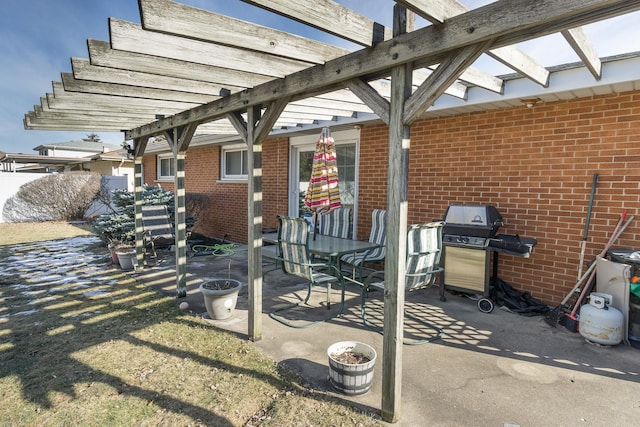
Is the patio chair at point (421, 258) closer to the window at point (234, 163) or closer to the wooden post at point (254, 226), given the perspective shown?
the wooden post at point (254, 226)

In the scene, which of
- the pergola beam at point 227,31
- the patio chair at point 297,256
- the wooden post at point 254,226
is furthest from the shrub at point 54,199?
the pergola beam at point 227,31

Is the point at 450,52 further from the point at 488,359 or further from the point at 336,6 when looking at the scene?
the point at 488,359

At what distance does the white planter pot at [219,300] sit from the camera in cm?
370

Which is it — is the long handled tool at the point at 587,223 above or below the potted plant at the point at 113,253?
above

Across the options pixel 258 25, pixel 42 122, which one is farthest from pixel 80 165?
pixel 258 25

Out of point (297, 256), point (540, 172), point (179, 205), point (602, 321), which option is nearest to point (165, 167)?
point (179, 205)

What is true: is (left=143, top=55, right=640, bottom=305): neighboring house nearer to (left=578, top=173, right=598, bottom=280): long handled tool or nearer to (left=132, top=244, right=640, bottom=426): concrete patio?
(left=578, top=173, right=598, bottom=280): long handled tool

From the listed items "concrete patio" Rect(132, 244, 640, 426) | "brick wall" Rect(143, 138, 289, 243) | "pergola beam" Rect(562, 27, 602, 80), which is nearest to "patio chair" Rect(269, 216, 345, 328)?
"concrete patio" Rect(132, 244, 640, 426)

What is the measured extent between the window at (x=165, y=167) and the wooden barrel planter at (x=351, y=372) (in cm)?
1019

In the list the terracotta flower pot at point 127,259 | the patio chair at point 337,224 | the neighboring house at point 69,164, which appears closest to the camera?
the patio chair at point 337,224

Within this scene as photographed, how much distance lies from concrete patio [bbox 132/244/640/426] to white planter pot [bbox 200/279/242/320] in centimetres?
13

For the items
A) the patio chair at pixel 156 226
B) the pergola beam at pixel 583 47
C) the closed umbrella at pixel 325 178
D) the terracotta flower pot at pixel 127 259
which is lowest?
the terracotta flower pot at pixel 127 259

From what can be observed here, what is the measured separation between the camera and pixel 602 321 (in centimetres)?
319

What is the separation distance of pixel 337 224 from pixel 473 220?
2266 mm
